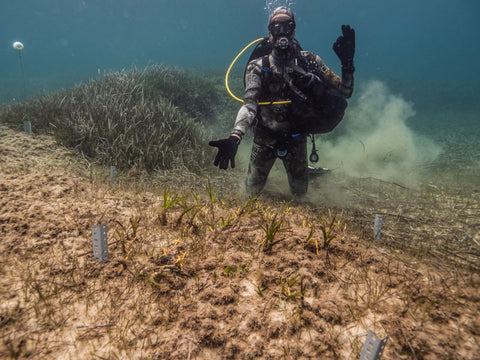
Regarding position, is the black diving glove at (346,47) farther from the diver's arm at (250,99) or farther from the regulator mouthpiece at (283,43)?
the diver's arm at (250,99)

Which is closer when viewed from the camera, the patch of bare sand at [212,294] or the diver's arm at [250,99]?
the patch of bare sand at [212,294]

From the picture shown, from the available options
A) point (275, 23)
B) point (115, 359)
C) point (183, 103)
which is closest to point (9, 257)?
point (115, 359)

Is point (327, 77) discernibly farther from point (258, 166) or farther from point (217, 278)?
point (217, 278)

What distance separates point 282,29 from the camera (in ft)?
12.9

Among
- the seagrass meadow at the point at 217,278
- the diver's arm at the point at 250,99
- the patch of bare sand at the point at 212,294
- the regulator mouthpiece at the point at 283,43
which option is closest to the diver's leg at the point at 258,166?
the diver's arm at the point at 250,99

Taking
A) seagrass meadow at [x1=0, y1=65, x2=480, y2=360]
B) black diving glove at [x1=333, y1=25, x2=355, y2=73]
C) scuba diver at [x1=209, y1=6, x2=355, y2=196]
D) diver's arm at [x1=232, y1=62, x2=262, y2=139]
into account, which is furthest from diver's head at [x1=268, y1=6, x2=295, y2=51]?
seagrass meadow at [x1=0, y1=65, x2=480, y2=360]

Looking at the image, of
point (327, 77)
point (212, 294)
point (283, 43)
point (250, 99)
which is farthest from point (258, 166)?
point (212, 294)

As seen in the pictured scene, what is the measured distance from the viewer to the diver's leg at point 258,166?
15.3ft

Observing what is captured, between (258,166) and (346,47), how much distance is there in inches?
88.2

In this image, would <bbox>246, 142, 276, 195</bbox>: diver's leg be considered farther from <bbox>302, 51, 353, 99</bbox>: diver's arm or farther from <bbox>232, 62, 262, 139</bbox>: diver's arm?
<bbox>302, 51, 353, 99</bbox>: diver's arm

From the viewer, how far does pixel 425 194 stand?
205 inches

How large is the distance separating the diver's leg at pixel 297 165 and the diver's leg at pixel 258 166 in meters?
0.28

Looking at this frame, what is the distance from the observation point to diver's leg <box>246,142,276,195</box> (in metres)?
4.68

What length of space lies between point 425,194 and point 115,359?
5.74 meters
